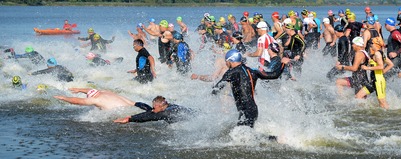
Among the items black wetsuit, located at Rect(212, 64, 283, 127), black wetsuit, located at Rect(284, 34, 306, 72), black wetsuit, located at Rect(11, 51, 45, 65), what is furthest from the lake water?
black wetsuit, located at Rect(11, 51, 45, 65)

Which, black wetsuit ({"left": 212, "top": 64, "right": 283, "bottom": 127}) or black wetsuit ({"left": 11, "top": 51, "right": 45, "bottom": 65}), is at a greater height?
black wetsuit ({"left": 212, "top": 64, "right": 283, "bottom": 127})

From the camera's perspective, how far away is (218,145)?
32.0ft

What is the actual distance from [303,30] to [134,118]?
12.3 metres

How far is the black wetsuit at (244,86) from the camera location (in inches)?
363

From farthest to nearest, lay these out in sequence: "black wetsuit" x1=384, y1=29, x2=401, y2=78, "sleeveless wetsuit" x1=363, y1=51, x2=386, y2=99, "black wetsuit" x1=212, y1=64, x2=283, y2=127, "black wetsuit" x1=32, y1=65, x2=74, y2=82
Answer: "black wetsuit" x1=32, y1=65, x2=74, y2=82
"black wetsuit" x1=384, y1=29, x2=401, y2=78
"sleeveless wetsuit" x1=363, y1=51, x2=386, y2=99
"black wetsuit" x1=212, y1=64, x2=283, y2=127

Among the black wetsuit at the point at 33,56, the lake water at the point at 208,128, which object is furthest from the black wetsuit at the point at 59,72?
the black wetsuit at the point at 33,56

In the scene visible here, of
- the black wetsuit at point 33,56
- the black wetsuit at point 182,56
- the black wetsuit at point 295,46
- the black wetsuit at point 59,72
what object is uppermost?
the black wetsuit at point 295,46

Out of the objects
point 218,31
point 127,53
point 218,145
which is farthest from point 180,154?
point 127,53

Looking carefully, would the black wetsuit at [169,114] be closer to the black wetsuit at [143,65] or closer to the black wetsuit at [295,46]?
the black wetsuit at [143,65]

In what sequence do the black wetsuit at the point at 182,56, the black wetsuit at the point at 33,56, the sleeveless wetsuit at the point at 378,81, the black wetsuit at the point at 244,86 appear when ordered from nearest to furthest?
1. the black wetsuit at the point at 244,86
2. the sleeveless wetsuit at the point at 378,81
3. the black wetsuit at the point at 182,56
4. the black wetsuit at the point at 33,56

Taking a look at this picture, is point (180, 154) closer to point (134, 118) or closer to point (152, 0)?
point (134, 118)

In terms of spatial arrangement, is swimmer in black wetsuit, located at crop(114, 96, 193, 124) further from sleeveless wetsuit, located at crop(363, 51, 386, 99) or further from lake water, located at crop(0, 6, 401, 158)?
sleeveless wetsuit, located at crop(363, 51, 386, 99)

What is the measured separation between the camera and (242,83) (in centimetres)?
922

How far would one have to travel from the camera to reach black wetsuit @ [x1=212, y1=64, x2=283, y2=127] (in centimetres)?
922
